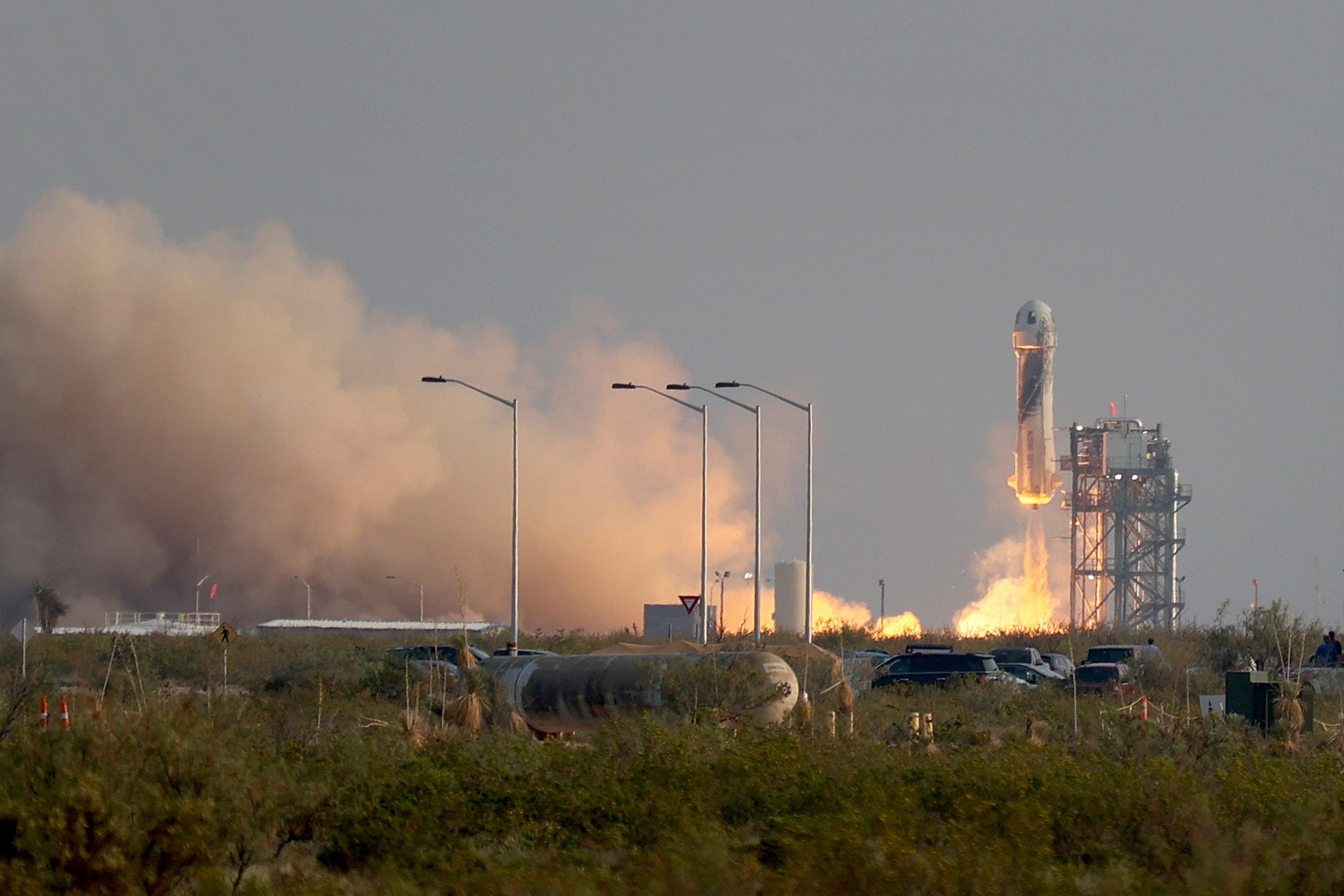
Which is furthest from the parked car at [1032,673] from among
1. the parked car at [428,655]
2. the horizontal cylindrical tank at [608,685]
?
the horizontal cylindrical tank at [608,685]

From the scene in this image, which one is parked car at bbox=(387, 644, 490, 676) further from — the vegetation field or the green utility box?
the green utility box

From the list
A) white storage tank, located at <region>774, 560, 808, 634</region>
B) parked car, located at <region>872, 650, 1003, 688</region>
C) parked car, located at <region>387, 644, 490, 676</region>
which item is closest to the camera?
parked car, located at <region>387, 644, 490, 676</region>

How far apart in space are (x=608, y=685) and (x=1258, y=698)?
9841 millimetres

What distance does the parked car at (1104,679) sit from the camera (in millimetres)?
37594

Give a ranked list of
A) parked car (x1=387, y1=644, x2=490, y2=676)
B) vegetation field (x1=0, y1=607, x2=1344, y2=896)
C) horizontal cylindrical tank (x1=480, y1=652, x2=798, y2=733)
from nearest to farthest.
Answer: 1. vegetation field (x1=0, y1=607, x2=1344, y2=896)
2. horizontal cylindrical tank (x1=480, y1=652, x2=798, y2=733)
3. parked car (x1=387, y1=644, x2=490, y2=676)

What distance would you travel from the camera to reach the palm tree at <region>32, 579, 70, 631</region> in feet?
261

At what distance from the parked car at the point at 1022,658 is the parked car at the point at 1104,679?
5.07 meters

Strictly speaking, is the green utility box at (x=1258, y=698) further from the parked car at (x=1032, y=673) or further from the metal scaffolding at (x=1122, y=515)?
the metal scaffolding at (x=1122, y=515)

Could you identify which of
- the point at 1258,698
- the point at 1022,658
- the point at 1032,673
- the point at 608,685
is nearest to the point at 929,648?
the point at 1022,658

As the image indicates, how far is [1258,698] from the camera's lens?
2580cm

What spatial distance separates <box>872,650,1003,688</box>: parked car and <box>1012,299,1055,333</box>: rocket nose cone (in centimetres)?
4043

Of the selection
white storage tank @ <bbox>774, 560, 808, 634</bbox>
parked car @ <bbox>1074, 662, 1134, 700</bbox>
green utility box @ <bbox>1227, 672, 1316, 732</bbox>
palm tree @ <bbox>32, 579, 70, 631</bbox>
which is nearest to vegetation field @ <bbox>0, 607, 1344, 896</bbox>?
green utility box @ <bbox>1227, 672, 1316, 732</bbox>

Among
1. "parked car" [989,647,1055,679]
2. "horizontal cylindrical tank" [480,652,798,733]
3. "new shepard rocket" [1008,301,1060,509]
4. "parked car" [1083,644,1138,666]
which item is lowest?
"parked car" [989,647,1055,679]

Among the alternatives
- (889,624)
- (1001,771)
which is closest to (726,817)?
(1001,771)
